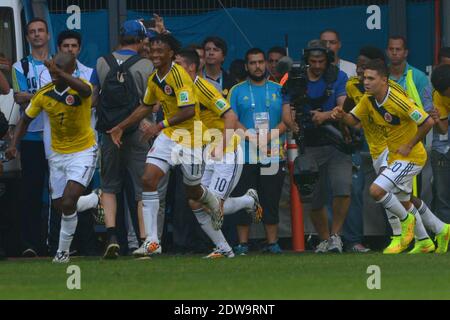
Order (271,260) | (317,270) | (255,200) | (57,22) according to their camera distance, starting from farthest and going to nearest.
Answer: (57,22) < (255,200) < (271,260) < (317,270)

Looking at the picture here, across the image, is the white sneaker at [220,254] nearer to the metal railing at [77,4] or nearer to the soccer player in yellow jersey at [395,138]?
the soccer player in yellow jersey at [395,138]

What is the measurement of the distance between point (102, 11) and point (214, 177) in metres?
3.70

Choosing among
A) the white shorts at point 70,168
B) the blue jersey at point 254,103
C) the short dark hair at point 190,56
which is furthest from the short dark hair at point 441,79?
the white shorts at point 70,168

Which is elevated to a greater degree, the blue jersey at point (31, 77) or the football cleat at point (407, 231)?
Result: the blue jersey at point (31, 77)

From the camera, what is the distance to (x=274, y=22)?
61.1 ft

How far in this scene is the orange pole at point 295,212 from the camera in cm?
1703

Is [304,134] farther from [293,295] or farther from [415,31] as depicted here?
[293,295]

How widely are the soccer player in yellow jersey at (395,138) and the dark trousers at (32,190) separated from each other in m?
3.65

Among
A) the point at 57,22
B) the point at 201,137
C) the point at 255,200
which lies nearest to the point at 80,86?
the point at 201,137

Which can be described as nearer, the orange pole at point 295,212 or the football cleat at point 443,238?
the football cleat at point 443,238

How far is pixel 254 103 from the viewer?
1667 cm

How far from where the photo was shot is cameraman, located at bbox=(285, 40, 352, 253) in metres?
16.4
